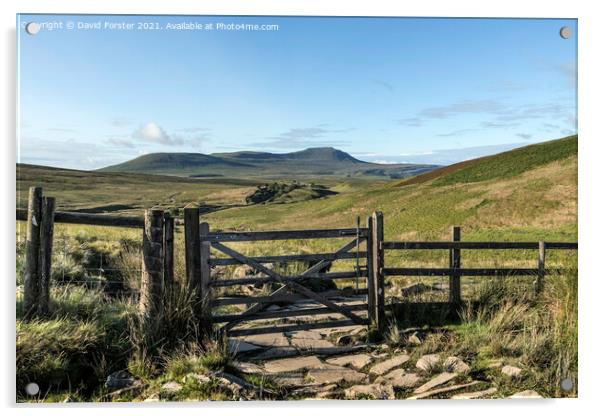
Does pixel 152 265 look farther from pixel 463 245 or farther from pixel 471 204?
pixel 471 204

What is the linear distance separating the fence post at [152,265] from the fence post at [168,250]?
0.30ft

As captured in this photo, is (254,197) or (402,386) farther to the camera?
(254,197)

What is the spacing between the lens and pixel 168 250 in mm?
7145

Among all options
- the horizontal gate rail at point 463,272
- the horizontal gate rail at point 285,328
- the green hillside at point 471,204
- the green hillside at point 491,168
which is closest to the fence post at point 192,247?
the horizontal gate rail at point 285,328

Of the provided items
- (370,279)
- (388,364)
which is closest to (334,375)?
(388,364)

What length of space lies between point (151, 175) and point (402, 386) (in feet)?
44.6

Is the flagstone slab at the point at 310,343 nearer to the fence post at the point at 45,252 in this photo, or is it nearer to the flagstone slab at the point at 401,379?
the flagstone slab at the point at 401,379

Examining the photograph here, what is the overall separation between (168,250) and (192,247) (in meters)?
0.36

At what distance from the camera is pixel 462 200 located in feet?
76.9

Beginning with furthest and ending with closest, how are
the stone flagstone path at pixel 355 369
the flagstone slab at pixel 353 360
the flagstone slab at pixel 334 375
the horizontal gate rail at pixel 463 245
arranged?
the horizontal gate rail at pixel 463 245 < the flagstone slab at pixel 353 360 < the flagstone slab at pixel 334 375 < the stone flagstone path at pixel 355 369

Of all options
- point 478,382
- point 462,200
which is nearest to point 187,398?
point 478,382

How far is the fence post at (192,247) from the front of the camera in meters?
7.38

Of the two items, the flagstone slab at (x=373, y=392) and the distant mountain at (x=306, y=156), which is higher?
the distant mountain at (x=306, y=156)
